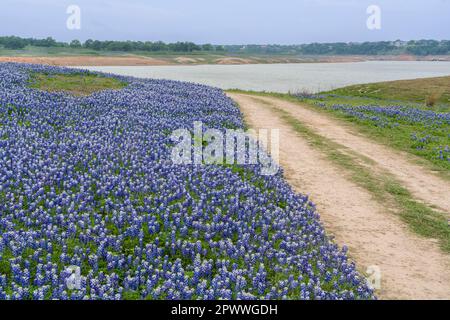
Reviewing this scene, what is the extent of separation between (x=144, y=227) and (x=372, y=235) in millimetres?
4849

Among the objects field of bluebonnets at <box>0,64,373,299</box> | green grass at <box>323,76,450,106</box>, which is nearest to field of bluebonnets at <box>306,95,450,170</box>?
field of bluebonnets at <box>0,64,373,299</box>

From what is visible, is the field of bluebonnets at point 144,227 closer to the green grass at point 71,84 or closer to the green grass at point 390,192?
the green grass at point 390,192

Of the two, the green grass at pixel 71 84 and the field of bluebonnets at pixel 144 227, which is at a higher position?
the green grass at pixel 71 84

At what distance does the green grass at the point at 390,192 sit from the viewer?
10.5 m

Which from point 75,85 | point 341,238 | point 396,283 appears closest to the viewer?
point 396,283

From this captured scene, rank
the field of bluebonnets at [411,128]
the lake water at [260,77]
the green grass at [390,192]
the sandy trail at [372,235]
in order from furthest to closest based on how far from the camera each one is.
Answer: the lake water at [260,77], the field of bluebonnets at [411,128], the green grass at [390,192], the sandy trail at [372,235]

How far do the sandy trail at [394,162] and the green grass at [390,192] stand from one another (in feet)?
1.36

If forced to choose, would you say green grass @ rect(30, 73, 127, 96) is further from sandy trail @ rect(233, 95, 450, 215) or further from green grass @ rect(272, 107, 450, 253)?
green grass @ rect(272, 107, 450, 253)

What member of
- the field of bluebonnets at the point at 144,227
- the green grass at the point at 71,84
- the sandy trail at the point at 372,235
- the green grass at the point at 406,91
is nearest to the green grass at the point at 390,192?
the sandy trail at the point at 372,235

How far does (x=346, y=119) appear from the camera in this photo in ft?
86.4

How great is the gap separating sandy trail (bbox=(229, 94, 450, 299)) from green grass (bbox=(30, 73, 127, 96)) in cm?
1069
